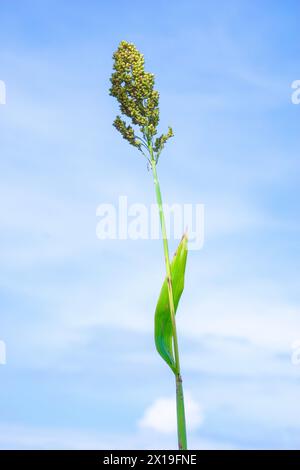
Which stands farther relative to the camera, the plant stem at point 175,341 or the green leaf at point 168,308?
the green leaf at point 168,308

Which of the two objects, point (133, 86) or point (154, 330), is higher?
point (133, 86)

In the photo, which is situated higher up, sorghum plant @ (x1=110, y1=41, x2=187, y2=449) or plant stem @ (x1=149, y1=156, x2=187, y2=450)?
sorghum plant @ (x1=110, y1=41, x2=187, y2=449)

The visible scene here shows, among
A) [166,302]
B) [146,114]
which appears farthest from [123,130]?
[166,302]

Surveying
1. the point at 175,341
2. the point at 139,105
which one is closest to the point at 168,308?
the point at 175,341

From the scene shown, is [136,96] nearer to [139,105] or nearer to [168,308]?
[139,105]
